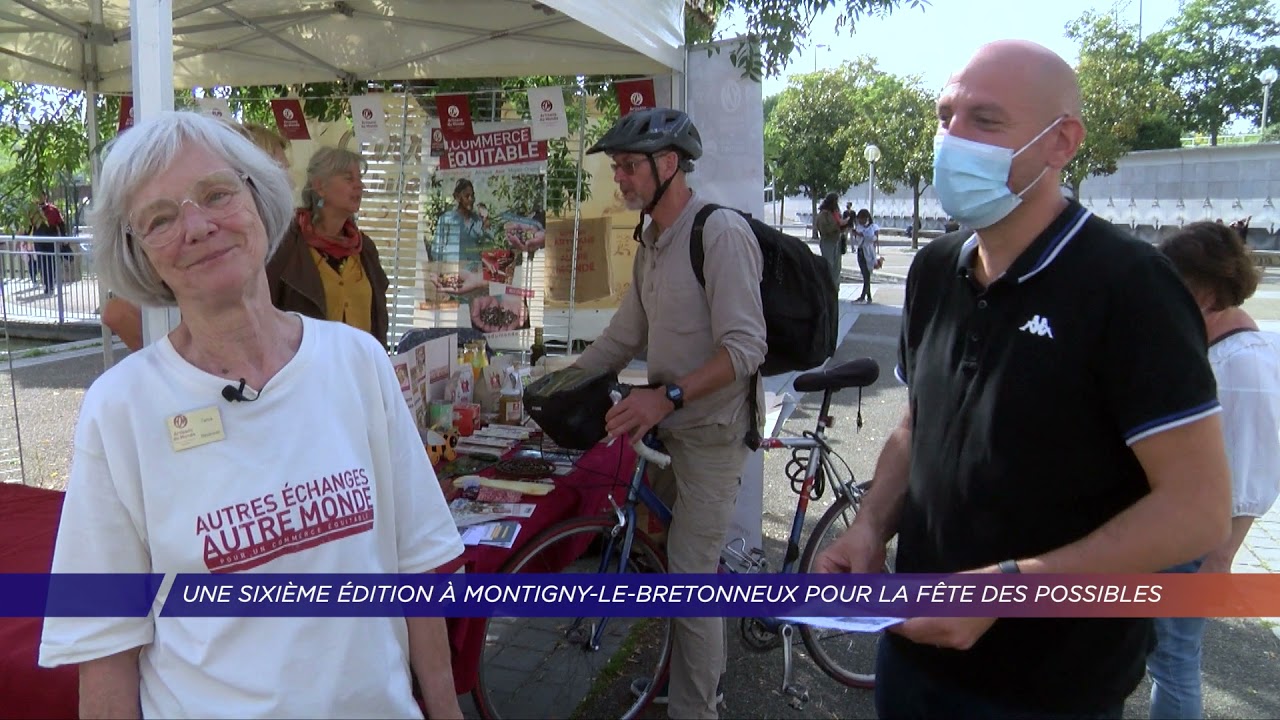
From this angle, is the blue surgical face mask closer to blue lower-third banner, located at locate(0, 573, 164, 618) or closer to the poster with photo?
blue lower-third banner, located at locate(0, 573, 164, 618)

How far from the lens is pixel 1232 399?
2541 mm

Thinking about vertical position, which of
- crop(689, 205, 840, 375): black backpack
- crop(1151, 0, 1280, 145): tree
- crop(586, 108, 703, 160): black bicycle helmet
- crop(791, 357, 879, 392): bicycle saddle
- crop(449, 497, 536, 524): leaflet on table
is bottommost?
crop(449, 497, 536, 524): leaflet on table

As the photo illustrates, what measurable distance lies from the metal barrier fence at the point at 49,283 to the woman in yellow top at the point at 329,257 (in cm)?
1000

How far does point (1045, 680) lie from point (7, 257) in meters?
14.7

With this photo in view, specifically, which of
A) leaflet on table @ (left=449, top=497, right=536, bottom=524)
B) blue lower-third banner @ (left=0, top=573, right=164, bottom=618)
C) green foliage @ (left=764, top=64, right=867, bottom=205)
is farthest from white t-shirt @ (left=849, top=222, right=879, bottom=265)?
green foliage @ (left=764, top=64, right=867, bottom=205)

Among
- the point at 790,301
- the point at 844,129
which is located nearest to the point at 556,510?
the point at 790,301

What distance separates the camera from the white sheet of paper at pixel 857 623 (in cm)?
146

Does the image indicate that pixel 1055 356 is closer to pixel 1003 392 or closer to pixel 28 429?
pixel 1003 392

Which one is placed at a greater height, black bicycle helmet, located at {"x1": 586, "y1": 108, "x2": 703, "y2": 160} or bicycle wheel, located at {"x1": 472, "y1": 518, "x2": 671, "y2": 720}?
black bicycle helmet, located at {"x1": 586, "y1": 108, "x2": 703, "y2": 160}

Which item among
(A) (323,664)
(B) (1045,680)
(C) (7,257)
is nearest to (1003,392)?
(B) (1045,680)

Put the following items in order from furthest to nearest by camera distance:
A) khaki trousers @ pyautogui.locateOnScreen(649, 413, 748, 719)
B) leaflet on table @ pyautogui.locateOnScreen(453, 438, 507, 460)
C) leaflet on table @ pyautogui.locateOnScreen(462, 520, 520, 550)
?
1. leaflet on table @ pyautogui.locateOnScreen(453, 438, 507, 460)
2. khaki trousers @ pyautogui.locateOnScreen(649, 413, 748, 719)
3. leaflet on table @ pyautogui.locateOnScreen(462, 520, 520, 550)

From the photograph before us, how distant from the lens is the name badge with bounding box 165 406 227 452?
4.35ft

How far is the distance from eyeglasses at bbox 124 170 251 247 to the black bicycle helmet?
159 cm

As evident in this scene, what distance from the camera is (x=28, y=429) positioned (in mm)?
7789
